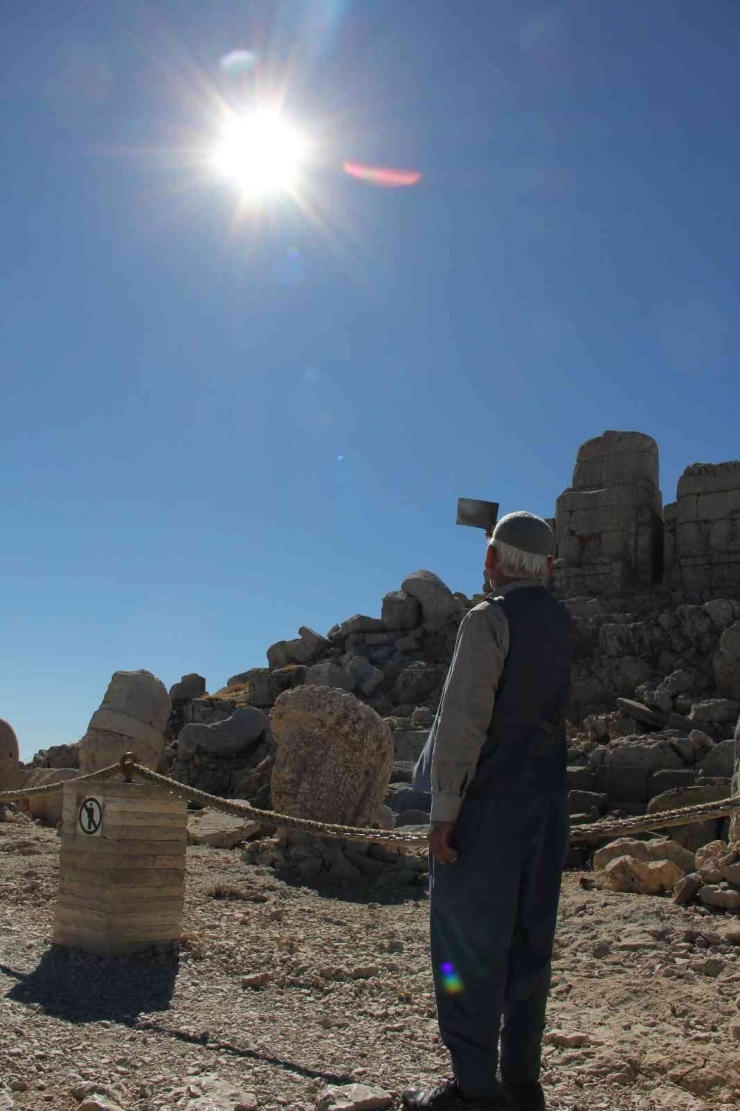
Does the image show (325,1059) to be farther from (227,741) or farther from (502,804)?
(227,741)

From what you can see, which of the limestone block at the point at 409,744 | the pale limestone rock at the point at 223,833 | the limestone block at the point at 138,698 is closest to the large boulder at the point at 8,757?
the limestone block at the point at 138,698

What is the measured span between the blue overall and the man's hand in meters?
0.03

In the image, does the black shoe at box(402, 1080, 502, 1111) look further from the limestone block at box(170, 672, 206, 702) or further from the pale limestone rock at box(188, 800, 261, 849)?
the limestone block at box(170, 672, 206, 702)

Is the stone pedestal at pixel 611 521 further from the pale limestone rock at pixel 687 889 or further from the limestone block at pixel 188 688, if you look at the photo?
the pale limestone rock at pixel 687 889

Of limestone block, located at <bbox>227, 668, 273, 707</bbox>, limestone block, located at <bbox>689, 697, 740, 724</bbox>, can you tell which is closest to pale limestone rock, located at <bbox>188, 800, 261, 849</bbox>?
limestone block, located at <bbox>689, 697, 740, 724</bbox>

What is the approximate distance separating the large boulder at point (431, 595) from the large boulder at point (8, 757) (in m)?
10.9

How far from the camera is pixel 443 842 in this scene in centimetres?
261

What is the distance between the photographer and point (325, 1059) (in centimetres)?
342

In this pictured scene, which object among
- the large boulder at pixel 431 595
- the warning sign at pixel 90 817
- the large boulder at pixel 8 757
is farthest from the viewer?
the large boulder at pixel 431 595

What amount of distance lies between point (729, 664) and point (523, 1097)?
13.9m

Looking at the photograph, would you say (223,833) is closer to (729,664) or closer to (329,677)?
(729,664)

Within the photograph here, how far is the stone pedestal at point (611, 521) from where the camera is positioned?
63.6 ft

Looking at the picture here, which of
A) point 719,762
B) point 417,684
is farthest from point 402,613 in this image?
point 719,762

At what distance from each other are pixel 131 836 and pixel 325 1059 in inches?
69.9
